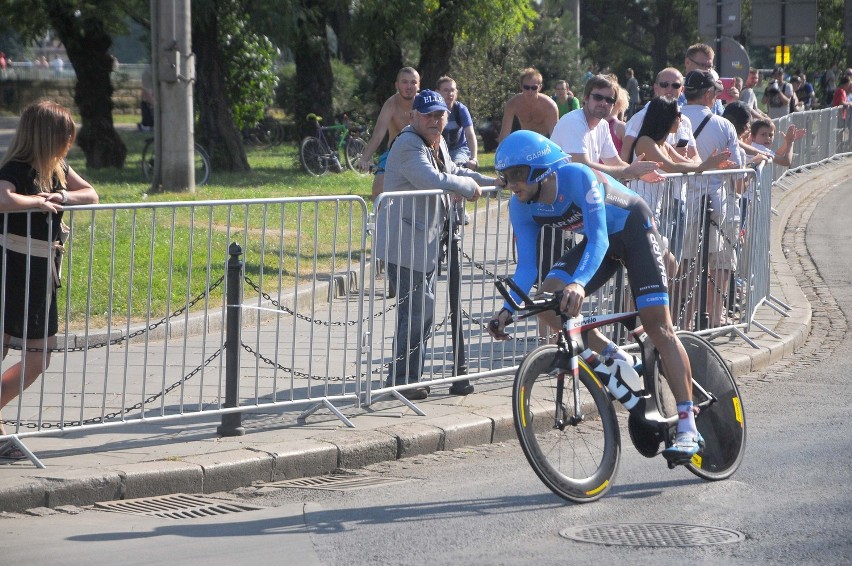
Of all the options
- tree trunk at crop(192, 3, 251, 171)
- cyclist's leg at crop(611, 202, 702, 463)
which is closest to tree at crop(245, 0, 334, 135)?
tree trunk at crop(192, 3, 251, 171)

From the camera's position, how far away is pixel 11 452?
6.52m

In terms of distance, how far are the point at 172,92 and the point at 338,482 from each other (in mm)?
12203

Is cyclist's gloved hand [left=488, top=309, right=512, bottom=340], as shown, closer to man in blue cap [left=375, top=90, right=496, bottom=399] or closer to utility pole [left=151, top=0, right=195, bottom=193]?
man in blue cap [left=375, top=90, right=496, bottom=399]

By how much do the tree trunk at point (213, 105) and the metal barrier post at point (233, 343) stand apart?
1653 cm

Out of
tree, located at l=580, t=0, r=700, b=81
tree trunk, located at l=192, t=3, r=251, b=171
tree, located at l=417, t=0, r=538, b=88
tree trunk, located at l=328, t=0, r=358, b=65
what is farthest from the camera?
tree, located at l=580, t=0, r=700, b=81

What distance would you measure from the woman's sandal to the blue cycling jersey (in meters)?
2.51

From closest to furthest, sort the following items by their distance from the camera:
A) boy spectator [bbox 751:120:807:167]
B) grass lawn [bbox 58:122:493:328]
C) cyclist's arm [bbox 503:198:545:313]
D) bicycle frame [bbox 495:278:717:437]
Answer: bicycle frame [bbox 495:278:717:437] → cyclist's arm [bbox 503:198:545:313] → grass lawn [bbox 58:122:493:328] → boy spectator [bbox 751:120:807:167]

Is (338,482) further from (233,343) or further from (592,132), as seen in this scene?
(592,132)

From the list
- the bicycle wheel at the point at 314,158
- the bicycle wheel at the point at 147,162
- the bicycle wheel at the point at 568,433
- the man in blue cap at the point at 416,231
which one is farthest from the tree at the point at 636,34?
the bicycle wheel at the point at 568,433

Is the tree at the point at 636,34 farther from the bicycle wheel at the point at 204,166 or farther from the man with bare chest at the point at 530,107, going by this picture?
the man with bare chest at the point at 530,107

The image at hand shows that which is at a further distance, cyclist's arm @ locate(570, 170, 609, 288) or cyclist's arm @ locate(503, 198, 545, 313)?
cyclist's arm @ locate(503, 198, 545, 313)

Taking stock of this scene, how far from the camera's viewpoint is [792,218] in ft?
65.4

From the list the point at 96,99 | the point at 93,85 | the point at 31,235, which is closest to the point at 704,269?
the point at 31,235

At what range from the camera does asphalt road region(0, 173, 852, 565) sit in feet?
17.1
